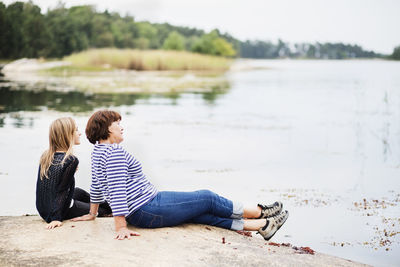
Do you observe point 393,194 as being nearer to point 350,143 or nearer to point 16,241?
point 350,143

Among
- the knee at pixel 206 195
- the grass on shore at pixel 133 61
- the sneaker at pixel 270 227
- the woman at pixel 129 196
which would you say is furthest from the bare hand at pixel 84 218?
the grass on shore at pixel 133 61

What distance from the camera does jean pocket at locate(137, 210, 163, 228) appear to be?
159 inches

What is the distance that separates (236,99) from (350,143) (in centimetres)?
873

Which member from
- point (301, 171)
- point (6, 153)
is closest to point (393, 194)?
point (301, 171)

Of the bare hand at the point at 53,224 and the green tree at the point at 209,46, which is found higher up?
the green tree at the point at 209,46

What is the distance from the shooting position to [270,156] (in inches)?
344

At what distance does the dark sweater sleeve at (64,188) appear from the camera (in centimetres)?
414

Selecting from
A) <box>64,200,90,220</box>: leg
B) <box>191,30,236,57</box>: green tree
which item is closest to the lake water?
<box>64,200,90,220</box>: leg

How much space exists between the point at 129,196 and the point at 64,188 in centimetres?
60

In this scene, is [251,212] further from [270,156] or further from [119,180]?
[270,156]

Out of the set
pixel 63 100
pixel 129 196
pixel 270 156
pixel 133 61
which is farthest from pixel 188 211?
pixel 133 61

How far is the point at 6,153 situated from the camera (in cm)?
819

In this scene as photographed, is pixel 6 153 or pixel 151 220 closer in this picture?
pixel 151 220

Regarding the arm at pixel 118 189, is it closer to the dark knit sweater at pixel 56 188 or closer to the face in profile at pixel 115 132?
the face in profile at pixel 115 132
